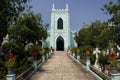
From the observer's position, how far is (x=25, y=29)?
34.6 m

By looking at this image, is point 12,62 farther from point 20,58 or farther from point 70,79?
point 20,58

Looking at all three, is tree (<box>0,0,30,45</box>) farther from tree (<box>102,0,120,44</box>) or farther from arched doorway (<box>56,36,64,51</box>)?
arched doorway (<box>56,36,64,51</box>)

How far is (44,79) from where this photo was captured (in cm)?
1967

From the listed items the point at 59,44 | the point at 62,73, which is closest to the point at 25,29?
the point at 62,73

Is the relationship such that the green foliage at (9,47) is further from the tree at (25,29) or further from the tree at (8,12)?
the tree at (25,29)

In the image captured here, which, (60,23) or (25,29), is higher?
(60,23)

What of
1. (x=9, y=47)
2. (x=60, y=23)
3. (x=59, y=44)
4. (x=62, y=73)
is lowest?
(x=62, y=73)

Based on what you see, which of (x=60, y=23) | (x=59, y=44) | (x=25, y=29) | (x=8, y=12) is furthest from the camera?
(x=60, y=23)

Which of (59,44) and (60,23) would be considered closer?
(59,44)

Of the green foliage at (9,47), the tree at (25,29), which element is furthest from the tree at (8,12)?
the tree at (25,29)

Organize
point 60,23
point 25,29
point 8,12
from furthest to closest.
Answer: point 60,23
point 25,29
point 8,12

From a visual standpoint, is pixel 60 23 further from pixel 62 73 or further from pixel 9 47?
pixel 62 73

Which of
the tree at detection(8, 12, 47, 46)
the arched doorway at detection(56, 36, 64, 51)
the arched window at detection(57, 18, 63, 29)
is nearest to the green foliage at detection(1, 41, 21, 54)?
the tree at detection(8, 12, 47, 46)

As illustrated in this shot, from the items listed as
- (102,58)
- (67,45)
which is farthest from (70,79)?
(67,45)
